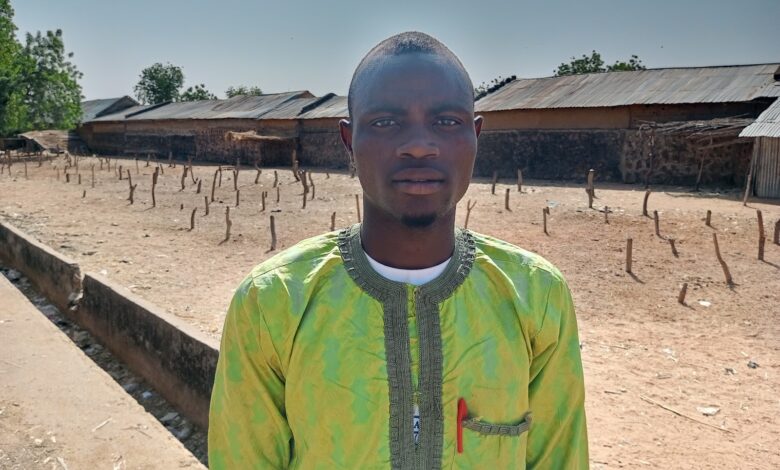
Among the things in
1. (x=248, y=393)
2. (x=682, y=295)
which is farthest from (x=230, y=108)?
(x=248, y=393)

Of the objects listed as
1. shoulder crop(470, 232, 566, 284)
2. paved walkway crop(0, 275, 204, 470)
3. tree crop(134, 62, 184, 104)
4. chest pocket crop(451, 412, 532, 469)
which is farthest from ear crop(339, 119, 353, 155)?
tree crop(134, 62, 184, 104)

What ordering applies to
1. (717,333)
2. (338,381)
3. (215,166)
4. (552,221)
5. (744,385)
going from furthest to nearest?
(215,166) < (552,221) < (717,333) < (744,385) < (338,381)

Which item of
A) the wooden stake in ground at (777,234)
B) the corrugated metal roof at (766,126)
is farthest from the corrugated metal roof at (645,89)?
the wooden stake in ground at (777,234)

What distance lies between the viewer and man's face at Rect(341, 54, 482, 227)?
4.74 ft

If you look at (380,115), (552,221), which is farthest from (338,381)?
(552,221)

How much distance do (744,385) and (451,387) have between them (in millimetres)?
5229

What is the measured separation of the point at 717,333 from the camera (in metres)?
7.02

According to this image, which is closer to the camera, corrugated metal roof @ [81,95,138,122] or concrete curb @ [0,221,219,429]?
concrete curb @ [0,221,219,429]

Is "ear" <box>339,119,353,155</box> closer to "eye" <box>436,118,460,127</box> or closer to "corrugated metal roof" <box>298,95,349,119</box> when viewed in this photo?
"eye" <box>436,118,460,127</box>

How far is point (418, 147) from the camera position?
4.67 feet

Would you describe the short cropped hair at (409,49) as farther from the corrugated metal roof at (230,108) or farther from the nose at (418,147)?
the corrugated metal roof at (230,108)

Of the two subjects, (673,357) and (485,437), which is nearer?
(485,437)

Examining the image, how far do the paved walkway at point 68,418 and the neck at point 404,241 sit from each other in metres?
3.43

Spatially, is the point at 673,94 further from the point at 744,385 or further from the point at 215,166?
the point at 215,166
